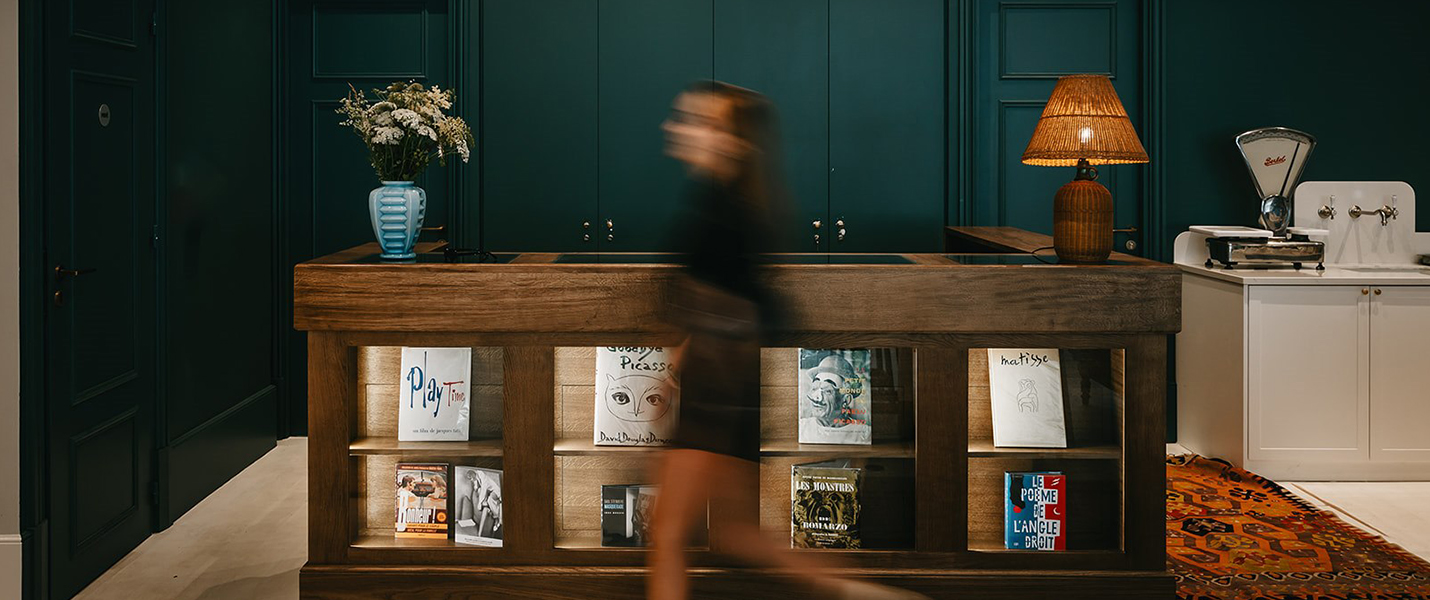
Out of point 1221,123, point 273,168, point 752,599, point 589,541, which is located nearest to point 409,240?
point 589,541

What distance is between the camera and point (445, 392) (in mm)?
3244

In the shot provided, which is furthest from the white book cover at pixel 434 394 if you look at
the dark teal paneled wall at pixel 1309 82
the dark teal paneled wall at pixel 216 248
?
the dark teal paneled wall at pixel 1309 82

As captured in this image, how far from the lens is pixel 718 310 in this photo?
8.13ft

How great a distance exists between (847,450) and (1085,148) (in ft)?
3.58

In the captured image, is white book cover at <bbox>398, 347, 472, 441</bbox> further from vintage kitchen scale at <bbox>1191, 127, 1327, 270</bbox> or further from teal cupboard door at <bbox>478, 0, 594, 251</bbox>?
vintage kitchen scale at <bbox>1191, 127, 1327, 270</bbox>

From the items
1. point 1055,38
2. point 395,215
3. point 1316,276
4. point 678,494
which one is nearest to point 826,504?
point 678,494

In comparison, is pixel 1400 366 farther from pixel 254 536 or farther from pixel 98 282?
pixel 98 282

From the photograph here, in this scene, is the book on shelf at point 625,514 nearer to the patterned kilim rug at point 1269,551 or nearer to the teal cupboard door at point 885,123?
the patterned kilim rug at point 1269,551

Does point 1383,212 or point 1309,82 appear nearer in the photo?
point 1383,212

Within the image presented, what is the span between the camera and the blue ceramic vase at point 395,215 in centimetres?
329

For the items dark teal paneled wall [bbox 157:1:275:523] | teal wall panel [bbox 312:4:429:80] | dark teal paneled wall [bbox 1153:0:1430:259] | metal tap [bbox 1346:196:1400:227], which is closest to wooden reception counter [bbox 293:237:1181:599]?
dark teal paneled wall [bbox 157:1:275:523]

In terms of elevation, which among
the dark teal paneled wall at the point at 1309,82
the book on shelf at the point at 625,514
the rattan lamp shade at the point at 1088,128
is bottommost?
the book on shelf at the point at 625,514

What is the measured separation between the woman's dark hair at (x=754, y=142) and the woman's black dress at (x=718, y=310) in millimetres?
22

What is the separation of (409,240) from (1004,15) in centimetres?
343
